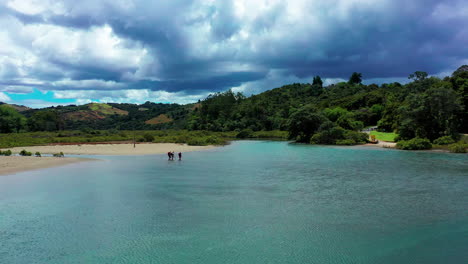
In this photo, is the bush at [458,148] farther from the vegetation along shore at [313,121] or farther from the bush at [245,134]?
the bush at [245,134]

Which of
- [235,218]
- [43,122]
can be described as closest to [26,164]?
[235,218]

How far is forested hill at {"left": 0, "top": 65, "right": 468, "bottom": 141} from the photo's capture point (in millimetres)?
62844

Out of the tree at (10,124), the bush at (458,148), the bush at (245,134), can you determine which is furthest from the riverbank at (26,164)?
the tree at (10,124)

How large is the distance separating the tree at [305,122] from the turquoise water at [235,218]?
51658mm

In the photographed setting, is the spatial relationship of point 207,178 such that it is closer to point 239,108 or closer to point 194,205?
point 194,205

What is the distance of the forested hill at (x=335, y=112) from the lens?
62844 mm

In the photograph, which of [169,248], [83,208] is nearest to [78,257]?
[169,248]

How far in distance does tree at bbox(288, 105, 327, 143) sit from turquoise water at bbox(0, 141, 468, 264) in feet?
169

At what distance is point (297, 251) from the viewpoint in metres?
14.2

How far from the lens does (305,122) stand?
86.2m

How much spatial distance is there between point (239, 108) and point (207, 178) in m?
133

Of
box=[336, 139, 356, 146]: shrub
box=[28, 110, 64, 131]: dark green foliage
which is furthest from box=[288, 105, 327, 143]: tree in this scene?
box=[28, 110, 64, 131]: dark green foliage

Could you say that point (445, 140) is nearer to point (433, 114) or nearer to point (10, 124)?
point (433, 114)

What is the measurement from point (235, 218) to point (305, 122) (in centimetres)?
7021
